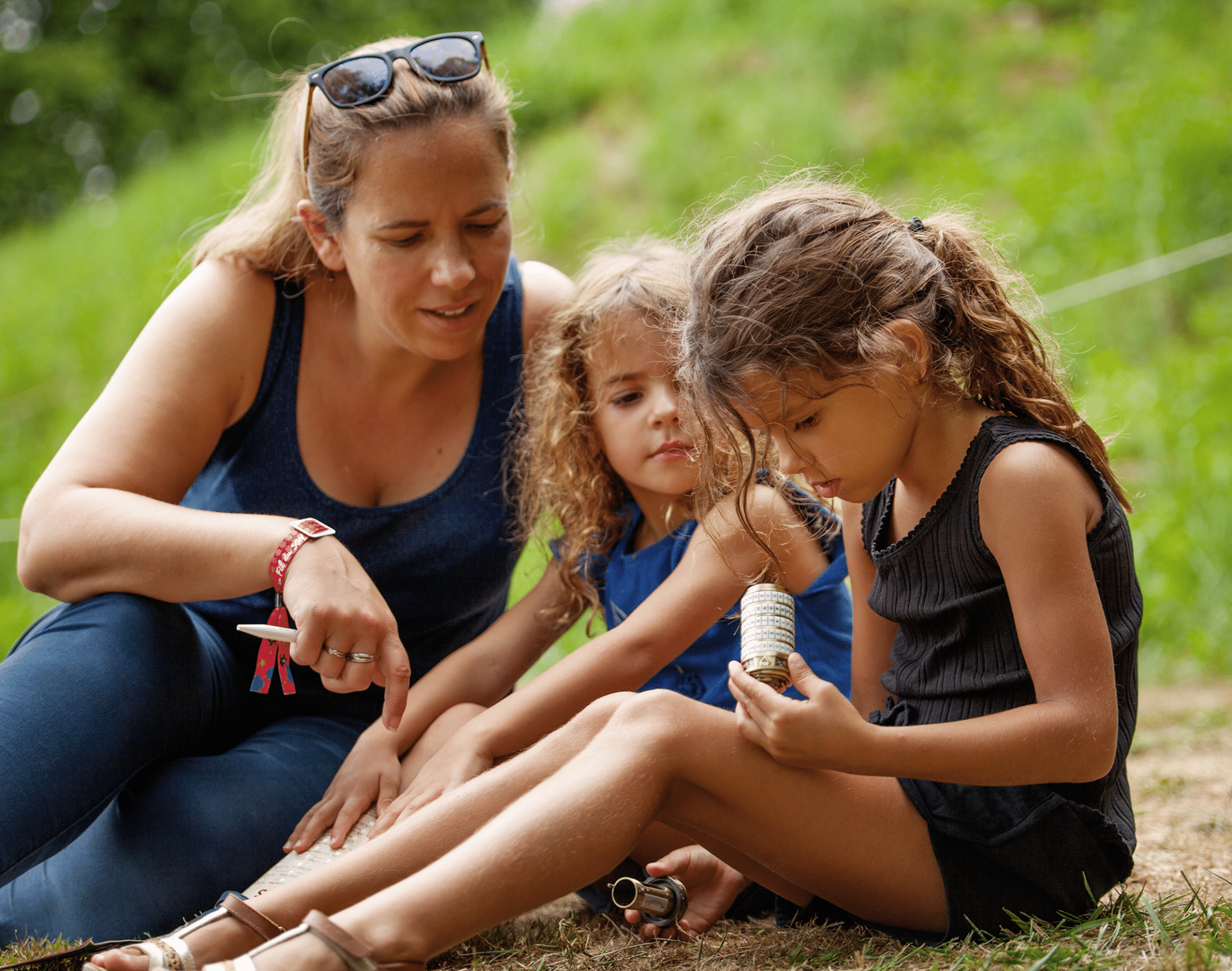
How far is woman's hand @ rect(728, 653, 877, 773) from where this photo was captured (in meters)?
1.35

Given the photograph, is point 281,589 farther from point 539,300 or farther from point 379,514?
point 539,300

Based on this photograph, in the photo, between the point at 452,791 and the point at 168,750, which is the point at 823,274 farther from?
the point at 168,750

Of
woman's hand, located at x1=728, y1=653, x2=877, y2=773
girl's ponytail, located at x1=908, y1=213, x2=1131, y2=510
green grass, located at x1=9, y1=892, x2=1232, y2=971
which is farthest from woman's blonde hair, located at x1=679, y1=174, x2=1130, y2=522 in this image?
green grass, located at x1=9, y1=892, x2=1232, y2=971

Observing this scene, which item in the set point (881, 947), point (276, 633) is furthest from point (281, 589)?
point (881, 947)

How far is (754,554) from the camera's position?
1.85 m

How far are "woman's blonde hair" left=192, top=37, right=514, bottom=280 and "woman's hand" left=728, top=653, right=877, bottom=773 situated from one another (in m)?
1.13

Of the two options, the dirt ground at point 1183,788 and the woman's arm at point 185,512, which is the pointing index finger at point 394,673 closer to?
the woman's arm at point 185,512

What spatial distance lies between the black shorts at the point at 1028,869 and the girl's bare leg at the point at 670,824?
0.02 meters

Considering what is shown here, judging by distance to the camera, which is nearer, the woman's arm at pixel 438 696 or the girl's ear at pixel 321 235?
the woman's arm at pixel 438 696

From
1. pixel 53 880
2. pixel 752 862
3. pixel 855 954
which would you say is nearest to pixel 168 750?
pixel 53 880

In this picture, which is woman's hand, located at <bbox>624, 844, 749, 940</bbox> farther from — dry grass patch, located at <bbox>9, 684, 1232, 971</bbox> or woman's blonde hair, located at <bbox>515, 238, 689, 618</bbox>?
woman's blonde hair, located at <bbox>515, 238, 689, 618</bbox>

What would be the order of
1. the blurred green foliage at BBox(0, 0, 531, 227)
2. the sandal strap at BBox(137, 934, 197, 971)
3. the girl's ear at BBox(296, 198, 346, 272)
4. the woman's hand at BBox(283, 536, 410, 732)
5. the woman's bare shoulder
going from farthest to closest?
the blurred green foliage at BBox(0, 0, 531, 227) < the woman's bare shoulder < the girl's ear at BBox(296, 198, 346, 272) < the woman's hand at BBox(283, 536, 410, 732) < the sandal strap at BBox(137, 934, 197, 971)

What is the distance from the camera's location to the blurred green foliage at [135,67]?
11.0m

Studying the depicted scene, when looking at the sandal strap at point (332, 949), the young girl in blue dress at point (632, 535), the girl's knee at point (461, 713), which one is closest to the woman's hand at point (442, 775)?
the young girl in blue dress at point (632, 535)
